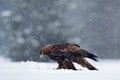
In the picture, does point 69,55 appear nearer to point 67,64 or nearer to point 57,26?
point 67,64

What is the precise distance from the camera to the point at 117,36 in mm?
20281

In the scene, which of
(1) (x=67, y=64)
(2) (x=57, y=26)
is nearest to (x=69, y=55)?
(1) (x=67, y=64)

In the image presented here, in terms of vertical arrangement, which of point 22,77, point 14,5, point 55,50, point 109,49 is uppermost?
point 14,5

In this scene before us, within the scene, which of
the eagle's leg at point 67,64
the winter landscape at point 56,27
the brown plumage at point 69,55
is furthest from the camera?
the winter landscape at point 56,27

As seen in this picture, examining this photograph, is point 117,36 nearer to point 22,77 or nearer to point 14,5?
point 14,5

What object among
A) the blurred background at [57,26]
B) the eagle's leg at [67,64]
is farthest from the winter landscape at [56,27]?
the eagle's leg at [67,64]

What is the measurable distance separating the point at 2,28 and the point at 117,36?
6.43m

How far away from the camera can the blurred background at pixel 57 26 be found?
19.4 metres

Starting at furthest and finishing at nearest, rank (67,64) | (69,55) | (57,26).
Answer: (57,26) → (67,64) → (69,55)

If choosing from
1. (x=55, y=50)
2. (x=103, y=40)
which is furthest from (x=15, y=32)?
(x=55, y=50)

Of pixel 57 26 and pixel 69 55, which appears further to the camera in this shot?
pixel 57 26

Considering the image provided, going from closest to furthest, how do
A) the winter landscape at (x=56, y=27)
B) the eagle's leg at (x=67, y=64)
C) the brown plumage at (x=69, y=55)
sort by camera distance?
1. the brown plumage at (x=69, y=55)
2. the eagle's leg at (x=67, y=64)
3. the winter landscape at (x=56, y=27)

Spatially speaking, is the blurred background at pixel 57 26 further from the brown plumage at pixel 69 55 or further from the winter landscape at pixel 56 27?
the brown plumage at pixel 69 55

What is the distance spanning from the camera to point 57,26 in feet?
63.3
